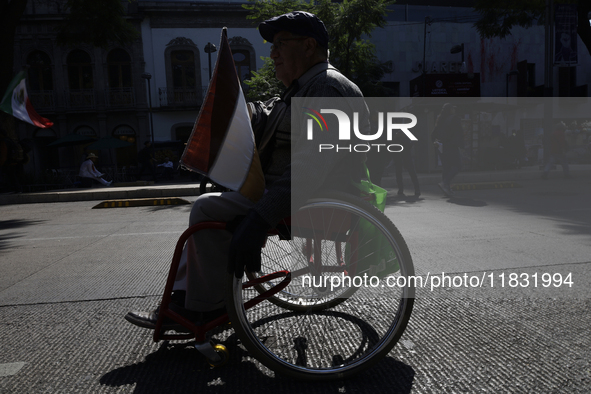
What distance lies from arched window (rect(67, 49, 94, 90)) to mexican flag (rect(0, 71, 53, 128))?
46.7 ft

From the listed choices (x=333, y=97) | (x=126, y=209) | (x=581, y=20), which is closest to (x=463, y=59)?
(x=581, y=20)

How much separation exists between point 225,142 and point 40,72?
2790 centimetres

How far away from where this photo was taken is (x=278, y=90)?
1551 cm

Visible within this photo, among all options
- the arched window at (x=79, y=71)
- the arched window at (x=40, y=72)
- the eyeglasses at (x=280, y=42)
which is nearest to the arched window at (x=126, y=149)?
the arched window at (x=79, y=71)

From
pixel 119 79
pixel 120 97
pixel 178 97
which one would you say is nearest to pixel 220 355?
pixel 178 97

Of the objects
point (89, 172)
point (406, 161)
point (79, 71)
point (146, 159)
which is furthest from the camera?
point (79, 71)

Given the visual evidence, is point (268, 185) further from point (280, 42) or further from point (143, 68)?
point (143, 68)

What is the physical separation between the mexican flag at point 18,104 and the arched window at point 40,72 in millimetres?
14769

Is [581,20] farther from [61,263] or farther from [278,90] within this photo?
[61,263]

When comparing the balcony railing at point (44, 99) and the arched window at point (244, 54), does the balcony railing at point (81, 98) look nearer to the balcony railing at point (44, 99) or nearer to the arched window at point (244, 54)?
the balcony railing at point (44, 99)

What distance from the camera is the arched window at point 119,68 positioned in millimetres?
25609

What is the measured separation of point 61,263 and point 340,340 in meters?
3.42

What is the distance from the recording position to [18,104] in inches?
477

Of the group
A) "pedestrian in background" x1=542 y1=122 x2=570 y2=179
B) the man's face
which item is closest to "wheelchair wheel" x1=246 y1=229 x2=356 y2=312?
the man's face
